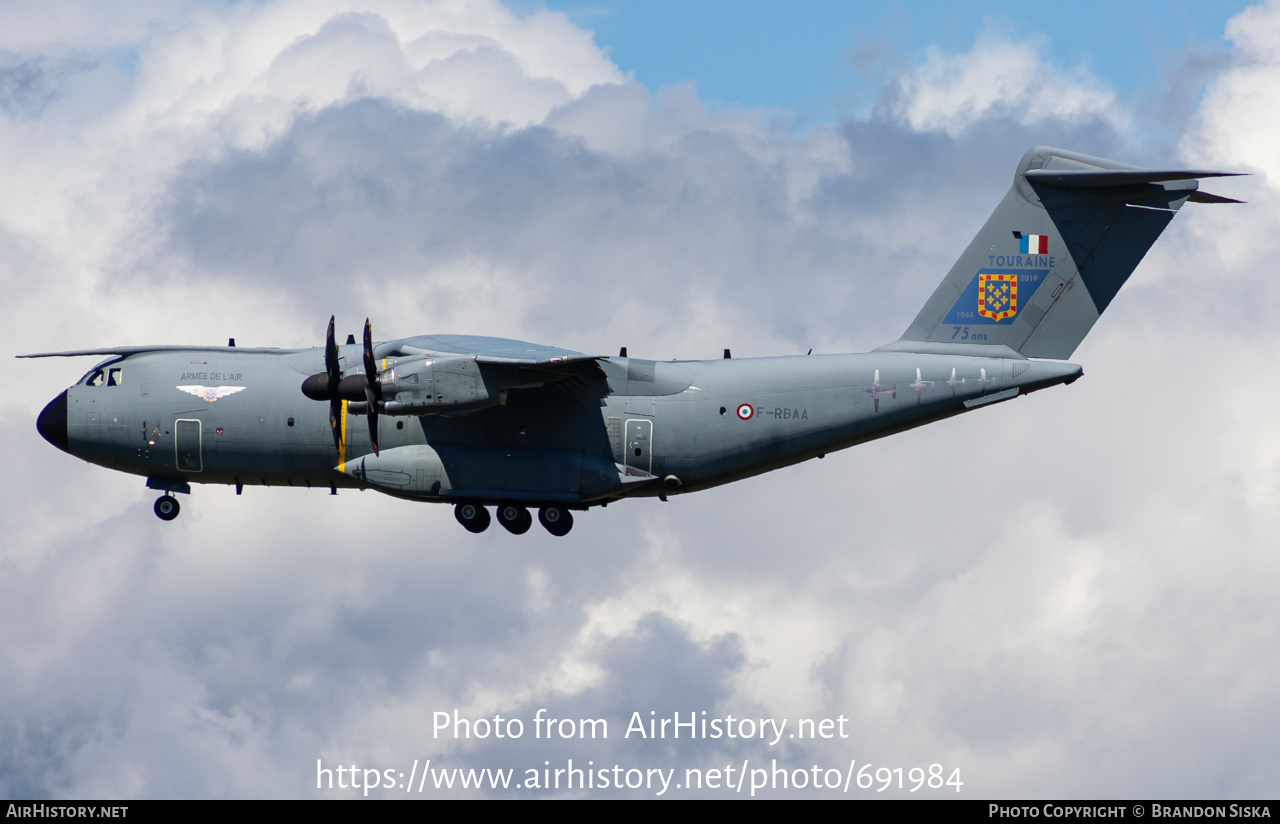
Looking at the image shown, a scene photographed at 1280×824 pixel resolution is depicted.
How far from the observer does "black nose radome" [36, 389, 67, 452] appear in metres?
32.9

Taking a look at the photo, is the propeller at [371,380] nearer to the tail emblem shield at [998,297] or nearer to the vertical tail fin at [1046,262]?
the vertical tail fin at [1046,262]

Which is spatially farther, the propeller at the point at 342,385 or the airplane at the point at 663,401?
the airplane at the point at 663,401

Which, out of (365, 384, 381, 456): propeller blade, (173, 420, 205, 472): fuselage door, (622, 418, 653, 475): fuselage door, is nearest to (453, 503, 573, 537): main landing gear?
(622, 418, 653, 475): fuselage door

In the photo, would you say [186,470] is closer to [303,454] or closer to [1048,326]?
[303,454]

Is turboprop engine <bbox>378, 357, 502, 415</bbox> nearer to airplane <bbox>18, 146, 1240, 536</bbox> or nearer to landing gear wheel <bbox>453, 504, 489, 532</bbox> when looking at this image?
airplane <bbox>18, 146, 1240, 536</bbox>

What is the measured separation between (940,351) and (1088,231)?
12.7ft

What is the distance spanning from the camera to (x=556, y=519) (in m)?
32.3

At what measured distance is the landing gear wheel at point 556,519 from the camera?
3222cm

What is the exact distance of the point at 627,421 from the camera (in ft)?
104

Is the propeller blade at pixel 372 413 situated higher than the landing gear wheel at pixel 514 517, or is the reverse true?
the propeller blade at pixel 372 413

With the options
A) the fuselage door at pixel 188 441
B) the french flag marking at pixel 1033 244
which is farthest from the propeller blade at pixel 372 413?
the french flag marking at pixel 1033 244

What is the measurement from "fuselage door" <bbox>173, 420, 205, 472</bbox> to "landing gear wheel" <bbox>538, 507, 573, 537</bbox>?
7104 mm

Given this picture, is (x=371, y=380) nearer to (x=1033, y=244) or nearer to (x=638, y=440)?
(x=638, y=440)

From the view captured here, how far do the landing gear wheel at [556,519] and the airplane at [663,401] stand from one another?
0.13 feet
